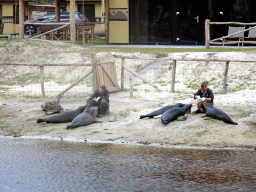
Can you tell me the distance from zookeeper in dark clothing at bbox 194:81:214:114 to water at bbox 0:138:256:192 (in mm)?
2495

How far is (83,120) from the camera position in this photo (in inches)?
470

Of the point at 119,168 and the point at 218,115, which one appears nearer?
the point at 119,168

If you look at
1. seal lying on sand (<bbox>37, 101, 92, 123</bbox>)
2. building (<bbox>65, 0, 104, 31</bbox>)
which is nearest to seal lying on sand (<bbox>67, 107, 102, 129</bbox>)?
seal lying on sand (<bbox>37, 101, 92, 123</bbox>)

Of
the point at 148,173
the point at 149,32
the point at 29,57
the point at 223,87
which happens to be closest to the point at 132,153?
the point at 148,173

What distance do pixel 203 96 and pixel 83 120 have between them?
126 inches

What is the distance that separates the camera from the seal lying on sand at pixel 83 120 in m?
11.9

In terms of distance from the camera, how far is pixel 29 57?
2205 cm

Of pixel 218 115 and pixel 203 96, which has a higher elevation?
pixel 203 96

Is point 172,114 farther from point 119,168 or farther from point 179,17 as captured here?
point 179,17

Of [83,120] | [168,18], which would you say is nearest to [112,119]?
[83,120]

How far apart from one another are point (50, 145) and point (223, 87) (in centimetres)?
783

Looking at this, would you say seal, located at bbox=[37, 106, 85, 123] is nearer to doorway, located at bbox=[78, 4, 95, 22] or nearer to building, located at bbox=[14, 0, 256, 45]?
building, located at bbox=[14, 0, 256, 45]

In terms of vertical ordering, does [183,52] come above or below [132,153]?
above

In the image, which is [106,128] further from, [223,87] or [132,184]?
[223,87]
